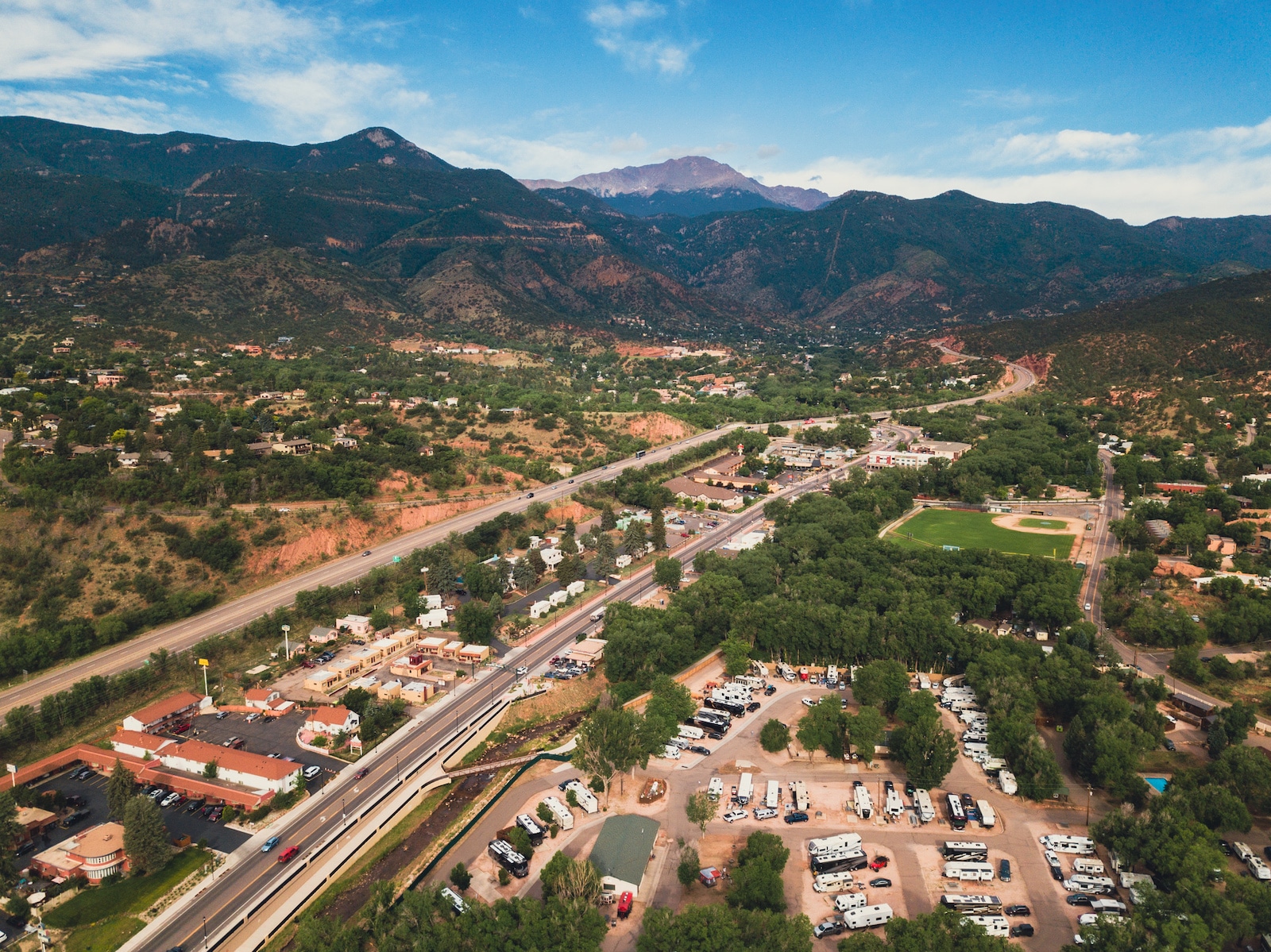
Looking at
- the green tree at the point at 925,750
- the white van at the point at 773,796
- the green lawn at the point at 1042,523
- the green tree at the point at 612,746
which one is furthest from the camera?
the green lawn at the point at 1042,523

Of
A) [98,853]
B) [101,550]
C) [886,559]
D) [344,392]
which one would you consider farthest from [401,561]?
[344,392]

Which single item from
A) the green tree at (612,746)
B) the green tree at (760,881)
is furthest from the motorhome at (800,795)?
the green tree at (612,746)

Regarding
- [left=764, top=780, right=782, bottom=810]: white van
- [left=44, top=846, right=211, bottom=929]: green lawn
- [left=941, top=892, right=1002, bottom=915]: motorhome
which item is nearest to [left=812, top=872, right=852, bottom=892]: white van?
[left=941, top=892, right=1002, bottom=915]: motorhome

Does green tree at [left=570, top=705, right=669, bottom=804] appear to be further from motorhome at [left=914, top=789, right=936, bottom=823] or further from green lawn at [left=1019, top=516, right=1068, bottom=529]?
green lawn at [left=1019, top=516, right=1068, bottom=529]

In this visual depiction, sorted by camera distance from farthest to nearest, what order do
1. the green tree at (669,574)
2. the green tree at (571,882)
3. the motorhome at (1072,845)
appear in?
1. the green tree at (669,574)
2. the motorhome at (1072,845)
3. the green tree at (571,882)

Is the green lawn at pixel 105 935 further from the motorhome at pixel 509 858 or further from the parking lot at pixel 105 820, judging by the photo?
the motorhome at pixel 509 858

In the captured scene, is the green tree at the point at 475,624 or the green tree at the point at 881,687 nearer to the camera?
the green tree at the point at 881,687

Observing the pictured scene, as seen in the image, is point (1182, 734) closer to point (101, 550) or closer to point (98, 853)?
point (98, 853)
